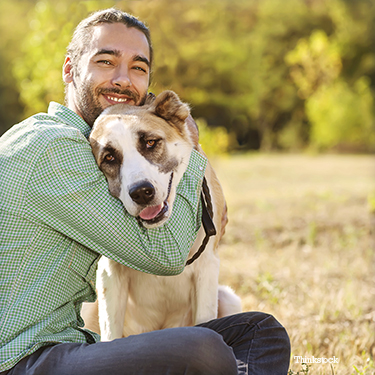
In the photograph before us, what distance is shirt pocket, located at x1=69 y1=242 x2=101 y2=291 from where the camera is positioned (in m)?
1.83

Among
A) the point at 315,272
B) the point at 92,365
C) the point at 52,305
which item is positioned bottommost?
the point at 315,272

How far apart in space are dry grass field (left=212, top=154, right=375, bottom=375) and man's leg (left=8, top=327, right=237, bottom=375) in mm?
938

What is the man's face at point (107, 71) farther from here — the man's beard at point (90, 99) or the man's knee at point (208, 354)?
the man's knee at point (208, 354)

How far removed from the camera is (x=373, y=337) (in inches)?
115

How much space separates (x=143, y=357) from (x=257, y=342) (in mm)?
570

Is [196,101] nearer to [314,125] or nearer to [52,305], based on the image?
[314,125]

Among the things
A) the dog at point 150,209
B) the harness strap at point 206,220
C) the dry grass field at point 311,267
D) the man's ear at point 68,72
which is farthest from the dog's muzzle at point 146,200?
the dry grass field at point 311,267

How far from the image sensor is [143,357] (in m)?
1.55

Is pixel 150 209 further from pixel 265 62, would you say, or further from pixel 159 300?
pixel 265 62

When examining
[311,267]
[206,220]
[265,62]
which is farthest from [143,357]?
[265,62]

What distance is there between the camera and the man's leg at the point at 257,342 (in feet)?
6.11

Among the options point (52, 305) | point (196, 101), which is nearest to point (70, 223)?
point (52, 305)

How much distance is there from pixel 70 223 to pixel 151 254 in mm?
339

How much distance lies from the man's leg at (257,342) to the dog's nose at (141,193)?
644 mm
